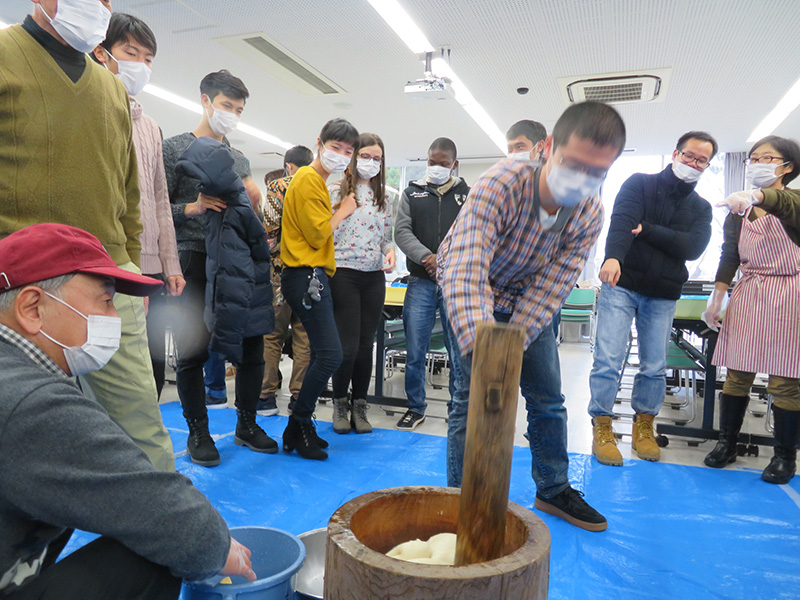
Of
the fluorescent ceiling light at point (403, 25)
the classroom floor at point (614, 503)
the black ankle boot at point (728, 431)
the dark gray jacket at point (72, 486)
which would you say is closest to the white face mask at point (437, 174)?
the classroom floor at point (614, 503)

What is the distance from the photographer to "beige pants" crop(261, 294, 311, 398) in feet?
10.3

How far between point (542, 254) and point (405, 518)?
79cm

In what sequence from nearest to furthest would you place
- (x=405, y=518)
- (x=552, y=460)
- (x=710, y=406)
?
(x=405, y=518)
(x=552, y=460)
(x=710, y=406)

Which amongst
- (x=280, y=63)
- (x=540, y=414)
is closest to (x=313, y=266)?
(x=540, y=414)

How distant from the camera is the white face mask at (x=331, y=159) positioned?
2340 mm

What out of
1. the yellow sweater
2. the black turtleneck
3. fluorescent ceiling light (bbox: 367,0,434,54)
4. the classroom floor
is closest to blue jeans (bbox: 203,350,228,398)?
the classroom floor

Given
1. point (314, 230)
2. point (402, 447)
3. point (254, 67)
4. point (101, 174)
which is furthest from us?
point (254, 67)

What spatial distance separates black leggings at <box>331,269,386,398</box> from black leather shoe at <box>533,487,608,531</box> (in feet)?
3.73

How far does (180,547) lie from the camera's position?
0.75m

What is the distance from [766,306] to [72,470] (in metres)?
2.67

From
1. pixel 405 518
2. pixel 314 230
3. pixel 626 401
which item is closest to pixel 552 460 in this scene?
pixel 405 518

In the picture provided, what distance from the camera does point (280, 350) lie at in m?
3.35

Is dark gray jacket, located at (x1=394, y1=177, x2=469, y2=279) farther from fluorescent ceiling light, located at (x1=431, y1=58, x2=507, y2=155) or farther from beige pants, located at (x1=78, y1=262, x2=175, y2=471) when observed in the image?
fluorescent ceiling light, located at (x1=431, y1=58, x2=507, y2=155)

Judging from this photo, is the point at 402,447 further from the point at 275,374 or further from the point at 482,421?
the point at 482,421
